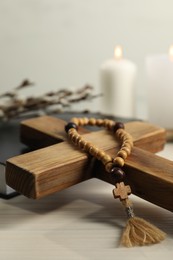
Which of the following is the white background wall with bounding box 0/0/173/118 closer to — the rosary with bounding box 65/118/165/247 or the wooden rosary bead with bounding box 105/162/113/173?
the rosary with bounding box 65/118/165/247

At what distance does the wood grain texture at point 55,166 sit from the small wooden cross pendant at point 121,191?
26 mm

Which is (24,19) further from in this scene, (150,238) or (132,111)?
(150,238)

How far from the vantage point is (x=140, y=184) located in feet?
1.83

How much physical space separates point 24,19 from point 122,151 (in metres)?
0.72

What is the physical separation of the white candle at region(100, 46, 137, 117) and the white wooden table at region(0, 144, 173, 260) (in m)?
0.32

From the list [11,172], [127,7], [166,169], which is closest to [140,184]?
[166,169]

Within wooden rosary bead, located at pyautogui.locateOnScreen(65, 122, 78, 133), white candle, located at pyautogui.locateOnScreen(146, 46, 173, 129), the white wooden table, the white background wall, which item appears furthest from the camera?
the white background wall

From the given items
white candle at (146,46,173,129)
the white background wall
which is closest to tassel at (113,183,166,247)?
white candle at (146,46,173,129)

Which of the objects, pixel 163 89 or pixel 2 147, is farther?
pixel 163 89

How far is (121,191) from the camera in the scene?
1.80 ft

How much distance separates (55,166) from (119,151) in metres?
0.09

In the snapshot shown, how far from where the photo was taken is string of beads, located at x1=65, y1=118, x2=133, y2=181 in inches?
22.5

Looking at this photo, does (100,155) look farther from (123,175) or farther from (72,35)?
(72,35)

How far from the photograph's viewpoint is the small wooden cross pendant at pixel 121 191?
1.79 feet
